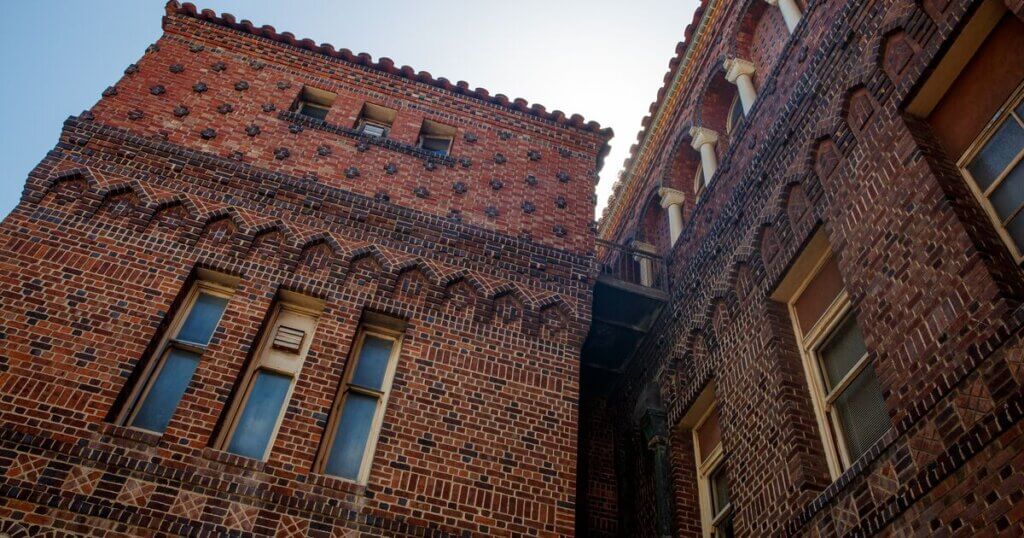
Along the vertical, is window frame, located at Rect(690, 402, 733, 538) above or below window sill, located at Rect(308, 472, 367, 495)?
above

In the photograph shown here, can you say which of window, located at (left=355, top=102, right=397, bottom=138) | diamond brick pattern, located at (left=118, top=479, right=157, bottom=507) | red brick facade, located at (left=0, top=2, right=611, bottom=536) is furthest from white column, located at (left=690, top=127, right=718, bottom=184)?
diamond brick pattern, located at (left=118, top=479, right=157, bottom=507)

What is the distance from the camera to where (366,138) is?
11367 millimetres

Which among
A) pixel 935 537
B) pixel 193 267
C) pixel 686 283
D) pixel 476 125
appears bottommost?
pixel 935 537

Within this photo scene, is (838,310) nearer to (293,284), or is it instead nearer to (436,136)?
(293,284)

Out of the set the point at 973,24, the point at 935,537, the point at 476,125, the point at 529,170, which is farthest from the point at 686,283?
the point at 935,537

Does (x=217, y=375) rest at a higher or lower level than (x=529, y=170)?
lower

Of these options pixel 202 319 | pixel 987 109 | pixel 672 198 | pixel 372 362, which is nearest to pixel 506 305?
pixel 372 362

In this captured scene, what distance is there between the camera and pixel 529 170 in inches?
469

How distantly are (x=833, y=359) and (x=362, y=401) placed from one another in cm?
503

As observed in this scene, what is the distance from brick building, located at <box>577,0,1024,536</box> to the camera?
512 cm

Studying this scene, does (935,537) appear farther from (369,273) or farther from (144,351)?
(144,351)

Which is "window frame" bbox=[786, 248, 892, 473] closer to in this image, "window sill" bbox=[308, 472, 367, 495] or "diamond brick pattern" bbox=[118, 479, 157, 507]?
"window sill" bbox=[308, 472, 367, 495]

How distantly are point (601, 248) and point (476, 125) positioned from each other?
5857 mm

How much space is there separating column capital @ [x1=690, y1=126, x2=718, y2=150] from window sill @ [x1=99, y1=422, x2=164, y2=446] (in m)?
9.49
